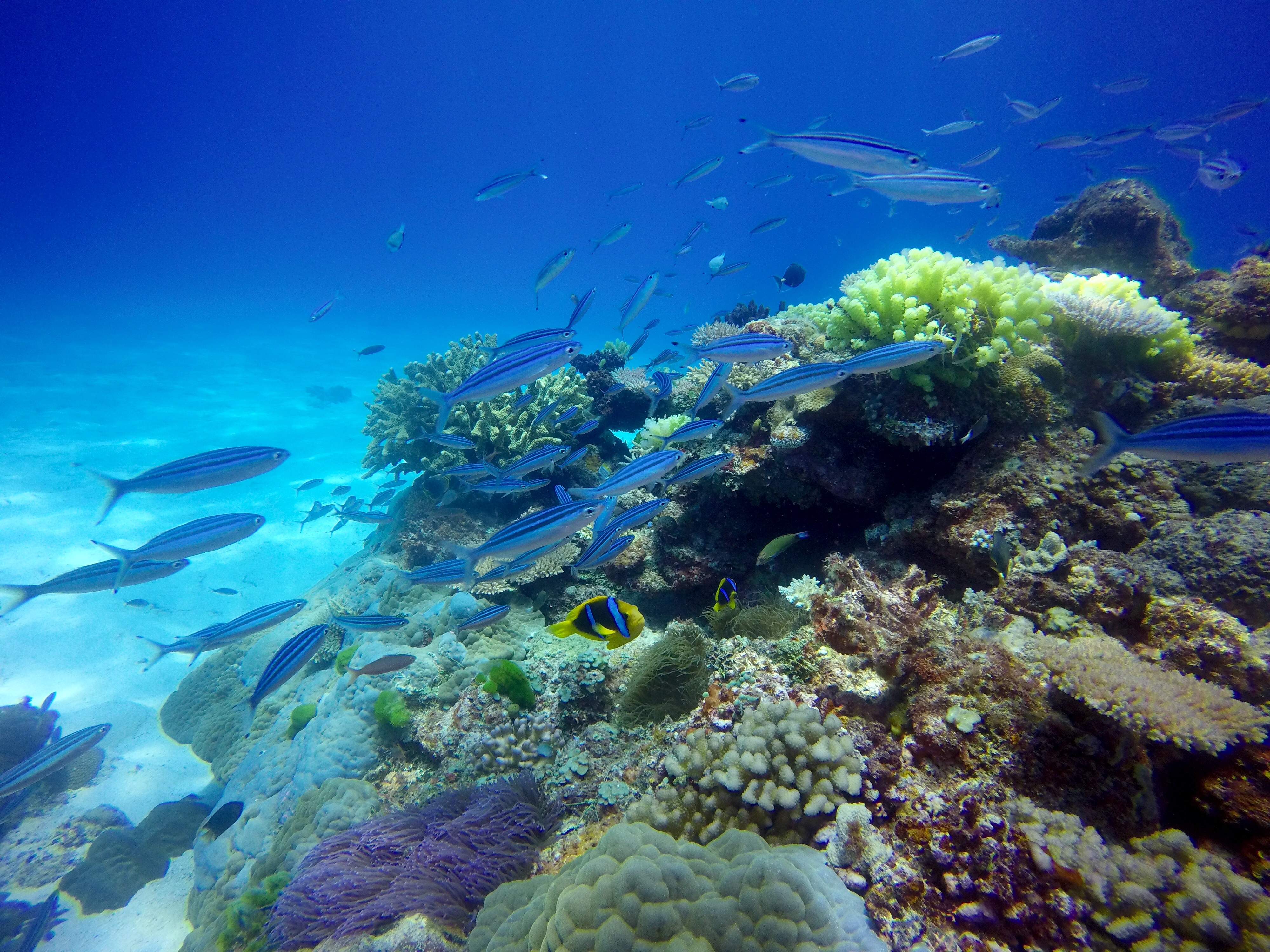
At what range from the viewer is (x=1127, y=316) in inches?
173

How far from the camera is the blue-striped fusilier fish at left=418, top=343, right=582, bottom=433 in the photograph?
4270mm

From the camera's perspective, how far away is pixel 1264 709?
2.40m

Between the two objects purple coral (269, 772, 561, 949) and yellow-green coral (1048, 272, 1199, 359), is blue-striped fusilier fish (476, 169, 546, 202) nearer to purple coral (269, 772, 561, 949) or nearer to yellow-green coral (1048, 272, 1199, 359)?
yellow-green coral (1048, 272, 1199, 359)

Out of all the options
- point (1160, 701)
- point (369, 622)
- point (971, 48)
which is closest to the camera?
point (1160, 701)

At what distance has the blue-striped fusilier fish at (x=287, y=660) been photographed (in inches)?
180

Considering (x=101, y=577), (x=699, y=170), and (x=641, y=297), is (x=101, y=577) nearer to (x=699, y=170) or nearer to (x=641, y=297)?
(x=641, y=297)

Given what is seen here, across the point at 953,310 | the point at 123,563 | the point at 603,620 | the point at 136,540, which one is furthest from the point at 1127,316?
the point at 136,540

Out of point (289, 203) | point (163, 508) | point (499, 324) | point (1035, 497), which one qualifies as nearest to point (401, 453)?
point (1035, 497)

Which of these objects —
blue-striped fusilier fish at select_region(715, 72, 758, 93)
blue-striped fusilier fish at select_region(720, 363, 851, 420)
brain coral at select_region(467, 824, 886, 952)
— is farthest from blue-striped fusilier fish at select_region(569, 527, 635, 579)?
blue-striped fusilier fish at select_region(715, 72, 758, 93)

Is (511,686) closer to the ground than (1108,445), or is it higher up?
closer to the ground

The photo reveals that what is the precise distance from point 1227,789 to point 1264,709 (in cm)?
78

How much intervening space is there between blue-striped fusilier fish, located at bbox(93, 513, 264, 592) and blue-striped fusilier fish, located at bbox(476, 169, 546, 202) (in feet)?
20.4

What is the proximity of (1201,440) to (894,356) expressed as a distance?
1.65m

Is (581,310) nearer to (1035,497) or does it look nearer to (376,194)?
(1035,497)
